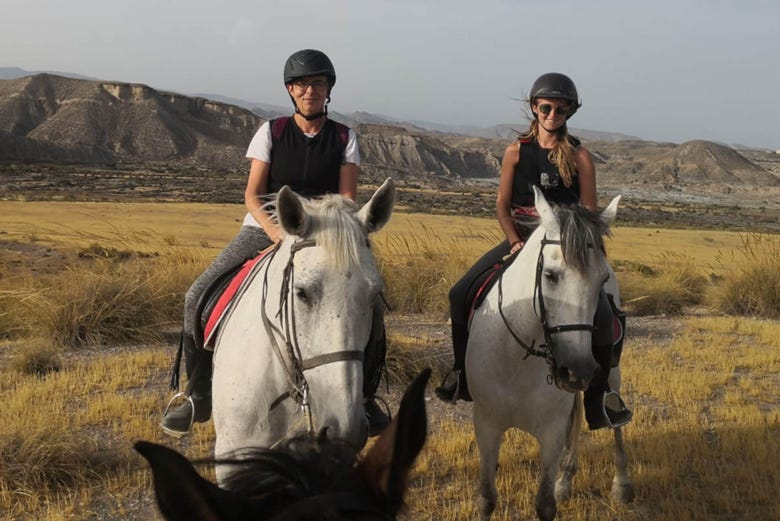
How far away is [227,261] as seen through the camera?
391cm

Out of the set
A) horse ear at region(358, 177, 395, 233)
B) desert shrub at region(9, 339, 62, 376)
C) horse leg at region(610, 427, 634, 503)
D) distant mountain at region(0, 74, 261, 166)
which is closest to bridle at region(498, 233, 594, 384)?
horse ear at region(358, 177, 395, 233)

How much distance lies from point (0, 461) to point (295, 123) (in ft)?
11.5

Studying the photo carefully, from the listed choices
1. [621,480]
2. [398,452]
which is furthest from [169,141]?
[398,452]

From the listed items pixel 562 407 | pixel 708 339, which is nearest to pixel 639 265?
pixel 708 339

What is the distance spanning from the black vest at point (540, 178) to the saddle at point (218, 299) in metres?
2.08

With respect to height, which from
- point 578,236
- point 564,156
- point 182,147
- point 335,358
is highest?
point 564,156

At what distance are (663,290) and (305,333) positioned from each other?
12.2 meters

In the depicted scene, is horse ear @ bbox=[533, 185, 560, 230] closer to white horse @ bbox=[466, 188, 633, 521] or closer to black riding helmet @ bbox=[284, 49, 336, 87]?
white horse @ bbox=[466, 188, 633, 521]

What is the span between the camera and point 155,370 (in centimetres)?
787

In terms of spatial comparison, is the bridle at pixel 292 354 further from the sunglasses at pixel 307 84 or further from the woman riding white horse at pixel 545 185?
the woman riding white horse at pixel 545 185

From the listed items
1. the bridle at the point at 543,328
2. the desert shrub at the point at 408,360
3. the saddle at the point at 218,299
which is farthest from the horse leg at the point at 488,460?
the desert shrub at the point at 408,360

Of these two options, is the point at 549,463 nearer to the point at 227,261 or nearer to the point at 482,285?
the point at 482,285

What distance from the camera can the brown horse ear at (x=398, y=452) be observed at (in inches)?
59.3

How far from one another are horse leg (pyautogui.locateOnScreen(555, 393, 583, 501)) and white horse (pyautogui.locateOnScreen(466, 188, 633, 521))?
0.44 ft
